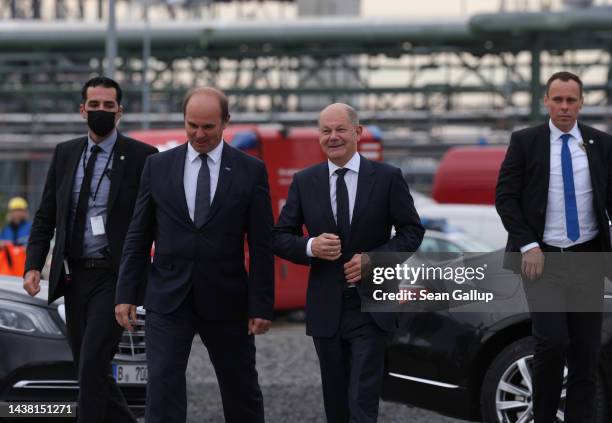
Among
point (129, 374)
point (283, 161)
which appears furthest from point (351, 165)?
point (283, 161)

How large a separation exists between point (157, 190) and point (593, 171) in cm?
210

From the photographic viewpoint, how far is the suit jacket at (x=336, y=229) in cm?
641

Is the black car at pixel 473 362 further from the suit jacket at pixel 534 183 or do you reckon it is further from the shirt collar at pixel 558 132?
the shirt collar at pixel 558 132

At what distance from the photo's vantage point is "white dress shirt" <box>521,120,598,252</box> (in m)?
6.83

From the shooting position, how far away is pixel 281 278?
19.3 metres

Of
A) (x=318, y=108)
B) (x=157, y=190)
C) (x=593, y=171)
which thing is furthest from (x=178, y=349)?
(x=318, y=108)

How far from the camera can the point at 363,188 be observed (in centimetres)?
651

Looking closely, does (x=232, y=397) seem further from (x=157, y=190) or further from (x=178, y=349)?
(x=157, y=190)

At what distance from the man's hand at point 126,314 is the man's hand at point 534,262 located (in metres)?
1.87

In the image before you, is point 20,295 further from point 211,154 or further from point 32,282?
point 211,154

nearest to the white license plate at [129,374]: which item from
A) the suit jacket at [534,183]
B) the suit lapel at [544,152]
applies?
the suit jacket at [534,183]

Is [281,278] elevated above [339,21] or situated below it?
Result: below

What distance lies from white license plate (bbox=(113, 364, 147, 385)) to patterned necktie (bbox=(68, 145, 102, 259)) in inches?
54.1

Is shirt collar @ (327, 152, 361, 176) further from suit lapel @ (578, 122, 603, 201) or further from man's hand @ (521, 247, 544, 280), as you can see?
suit lapel @ (578, 122, 603, 201)
